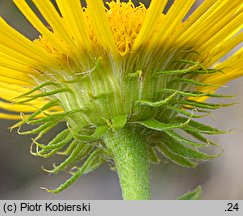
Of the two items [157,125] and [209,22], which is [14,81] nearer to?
[157,125]

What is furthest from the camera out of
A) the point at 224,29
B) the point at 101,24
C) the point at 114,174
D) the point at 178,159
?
the point at 114,174

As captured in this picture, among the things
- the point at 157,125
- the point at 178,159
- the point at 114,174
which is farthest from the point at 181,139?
the point at 114,174

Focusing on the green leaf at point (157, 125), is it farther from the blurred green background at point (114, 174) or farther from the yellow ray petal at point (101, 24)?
the blurred green background at point (114, 174)

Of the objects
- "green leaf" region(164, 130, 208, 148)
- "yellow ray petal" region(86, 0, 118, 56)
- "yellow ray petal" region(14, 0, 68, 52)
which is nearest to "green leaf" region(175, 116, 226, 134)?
"green leaf" region(164, 130, 208, 148)

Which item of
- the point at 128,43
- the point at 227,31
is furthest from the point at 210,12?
the point at 128,43

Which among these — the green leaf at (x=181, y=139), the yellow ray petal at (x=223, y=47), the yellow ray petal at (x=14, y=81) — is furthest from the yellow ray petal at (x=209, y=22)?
the yellow ray petal at (x=14, y=81)

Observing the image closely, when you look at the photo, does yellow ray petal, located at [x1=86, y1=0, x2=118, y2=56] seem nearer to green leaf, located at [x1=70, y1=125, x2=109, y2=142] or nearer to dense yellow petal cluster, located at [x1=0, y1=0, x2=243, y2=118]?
dense yellow petal cluster, located at [x1=0, y1=0, x2=243, y2=118]

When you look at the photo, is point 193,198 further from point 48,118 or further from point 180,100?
point 48,118
